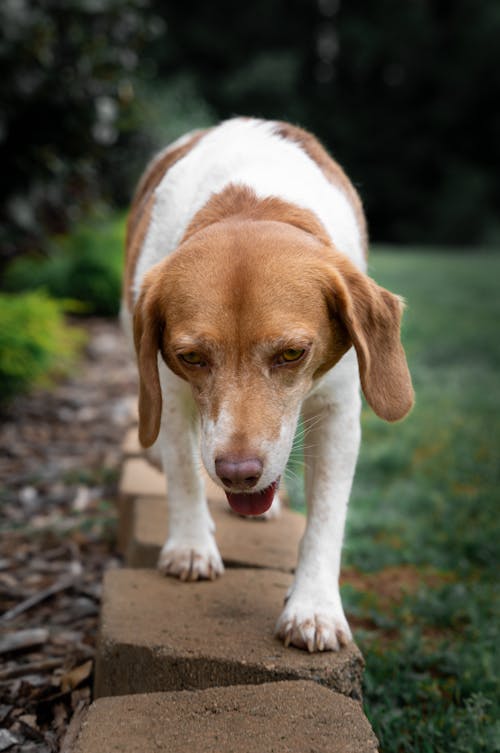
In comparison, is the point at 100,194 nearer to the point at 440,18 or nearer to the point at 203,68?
the point at 203,68

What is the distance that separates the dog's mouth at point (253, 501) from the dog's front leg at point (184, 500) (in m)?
0.61

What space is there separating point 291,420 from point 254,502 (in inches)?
10.0

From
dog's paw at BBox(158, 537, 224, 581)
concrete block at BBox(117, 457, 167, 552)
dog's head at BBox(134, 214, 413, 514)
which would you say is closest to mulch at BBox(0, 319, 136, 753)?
concrete block at BBox(117, 457, 167, 552)

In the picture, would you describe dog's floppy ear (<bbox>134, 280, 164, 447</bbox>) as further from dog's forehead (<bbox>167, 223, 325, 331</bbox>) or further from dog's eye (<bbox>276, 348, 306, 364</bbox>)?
dog's eye (<bbox>276, 348, 306, 364</bbox>)

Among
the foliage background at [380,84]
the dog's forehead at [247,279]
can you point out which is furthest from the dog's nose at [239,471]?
the foliage background at [380,84]

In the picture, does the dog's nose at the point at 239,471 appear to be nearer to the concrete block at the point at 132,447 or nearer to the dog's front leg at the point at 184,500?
the dog's front leg at the point at 184,500

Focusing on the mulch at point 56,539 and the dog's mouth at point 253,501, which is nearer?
the dog's mouth at point 253,501

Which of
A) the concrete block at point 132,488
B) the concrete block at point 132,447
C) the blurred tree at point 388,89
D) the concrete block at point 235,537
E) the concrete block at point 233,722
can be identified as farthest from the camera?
the blurred tree at point 388,89

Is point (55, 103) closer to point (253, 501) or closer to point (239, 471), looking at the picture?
point (253, 501)

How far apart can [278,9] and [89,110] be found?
84.7ft

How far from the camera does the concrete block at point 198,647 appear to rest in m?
2.38

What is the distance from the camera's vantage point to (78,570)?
11.9 feet

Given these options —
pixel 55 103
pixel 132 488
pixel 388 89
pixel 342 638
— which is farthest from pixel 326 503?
pixel 388 89

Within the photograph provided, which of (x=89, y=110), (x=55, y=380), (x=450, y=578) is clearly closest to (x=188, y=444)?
(x=450, y=578)
